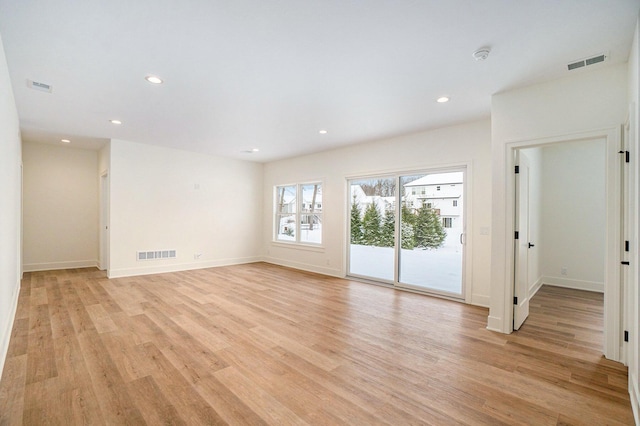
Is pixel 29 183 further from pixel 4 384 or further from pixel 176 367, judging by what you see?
pixel 176 367

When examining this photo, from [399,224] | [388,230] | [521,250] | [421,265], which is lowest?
[421,265]

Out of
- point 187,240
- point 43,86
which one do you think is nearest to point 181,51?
point 43,86

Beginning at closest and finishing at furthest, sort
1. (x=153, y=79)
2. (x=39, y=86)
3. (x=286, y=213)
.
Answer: (x=153, y=79) → (x=39, y=86) → (x=286, y=213)

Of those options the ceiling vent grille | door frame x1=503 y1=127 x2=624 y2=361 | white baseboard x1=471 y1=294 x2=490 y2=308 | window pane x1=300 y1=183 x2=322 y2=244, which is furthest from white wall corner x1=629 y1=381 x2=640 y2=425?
the ceiling vent grille

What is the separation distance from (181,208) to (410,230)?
5098mm

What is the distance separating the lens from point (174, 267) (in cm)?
646

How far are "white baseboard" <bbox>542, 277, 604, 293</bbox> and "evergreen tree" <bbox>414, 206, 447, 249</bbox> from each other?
272cm

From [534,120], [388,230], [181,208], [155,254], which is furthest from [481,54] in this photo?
[155,254]

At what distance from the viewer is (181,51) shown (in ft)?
8.32

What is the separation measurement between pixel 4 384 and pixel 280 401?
213 cm

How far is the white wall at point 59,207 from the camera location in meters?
6.13

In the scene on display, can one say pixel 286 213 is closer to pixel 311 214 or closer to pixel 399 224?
pixel 311 214

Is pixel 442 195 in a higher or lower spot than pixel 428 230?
higher

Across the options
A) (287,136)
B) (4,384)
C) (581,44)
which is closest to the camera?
(4,384)
